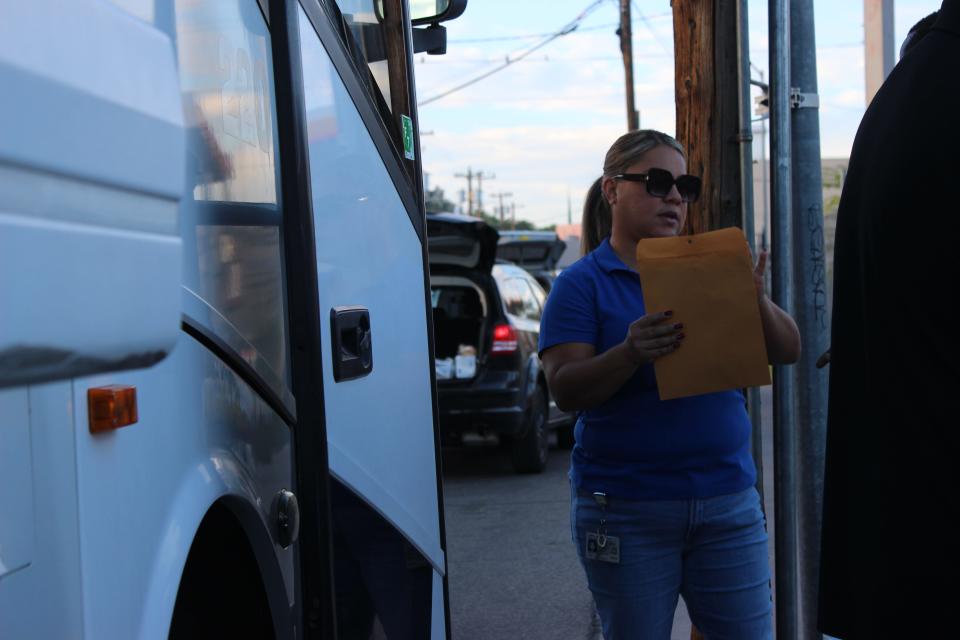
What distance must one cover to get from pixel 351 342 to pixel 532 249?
1671cm

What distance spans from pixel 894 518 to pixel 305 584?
113cm

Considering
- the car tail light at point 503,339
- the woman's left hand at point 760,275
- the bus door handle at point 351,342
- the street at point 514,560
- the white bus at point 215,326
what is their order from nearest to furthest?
the white bus at point 215,326, the bus door handle at point 351,342, the woman's left hand at point 760,275, the street at point 514,560, the car tail light at point 503,339

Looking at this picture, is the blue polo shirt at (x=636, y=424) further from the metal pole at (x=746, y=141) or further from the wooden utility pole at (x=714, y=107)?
the wooden utility pole at (x=714, y=107)

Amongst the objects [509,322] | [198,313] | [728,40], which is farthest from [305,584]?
[509,322]

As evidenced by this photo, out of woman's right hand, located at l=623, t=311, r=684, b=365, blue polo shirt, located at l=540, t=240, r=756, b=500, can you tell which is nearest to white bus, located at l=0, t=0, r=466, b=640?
blue polo shirt, located at l=540, t=240, r=756, b=500

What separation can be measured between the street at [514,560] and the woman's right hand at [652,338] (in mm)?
3093

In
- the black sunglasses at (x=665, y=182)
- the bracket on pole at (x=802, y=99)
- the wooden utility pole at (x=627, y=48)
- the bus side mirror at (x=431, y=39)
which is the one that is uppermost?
the wooden utility pole at (x=627, y=48)

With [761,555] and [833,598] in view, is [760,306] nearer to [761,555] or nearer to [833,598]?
[761,555]

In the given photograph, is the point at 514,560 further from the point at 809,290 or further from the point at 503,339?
the point at 809,290

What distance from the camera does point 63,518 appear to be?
1.33m

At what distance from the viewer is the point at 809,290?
11.6ft

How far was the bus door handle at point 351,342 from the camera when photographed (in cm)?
224

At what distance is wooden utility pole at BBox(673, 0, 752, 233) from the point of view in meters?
4.05

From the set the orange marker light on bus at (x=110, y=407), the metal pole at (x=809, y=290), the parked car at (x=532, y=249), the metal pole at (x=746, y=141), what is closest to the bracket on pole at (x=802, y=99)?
the metal pole at (x=809, y=290)
